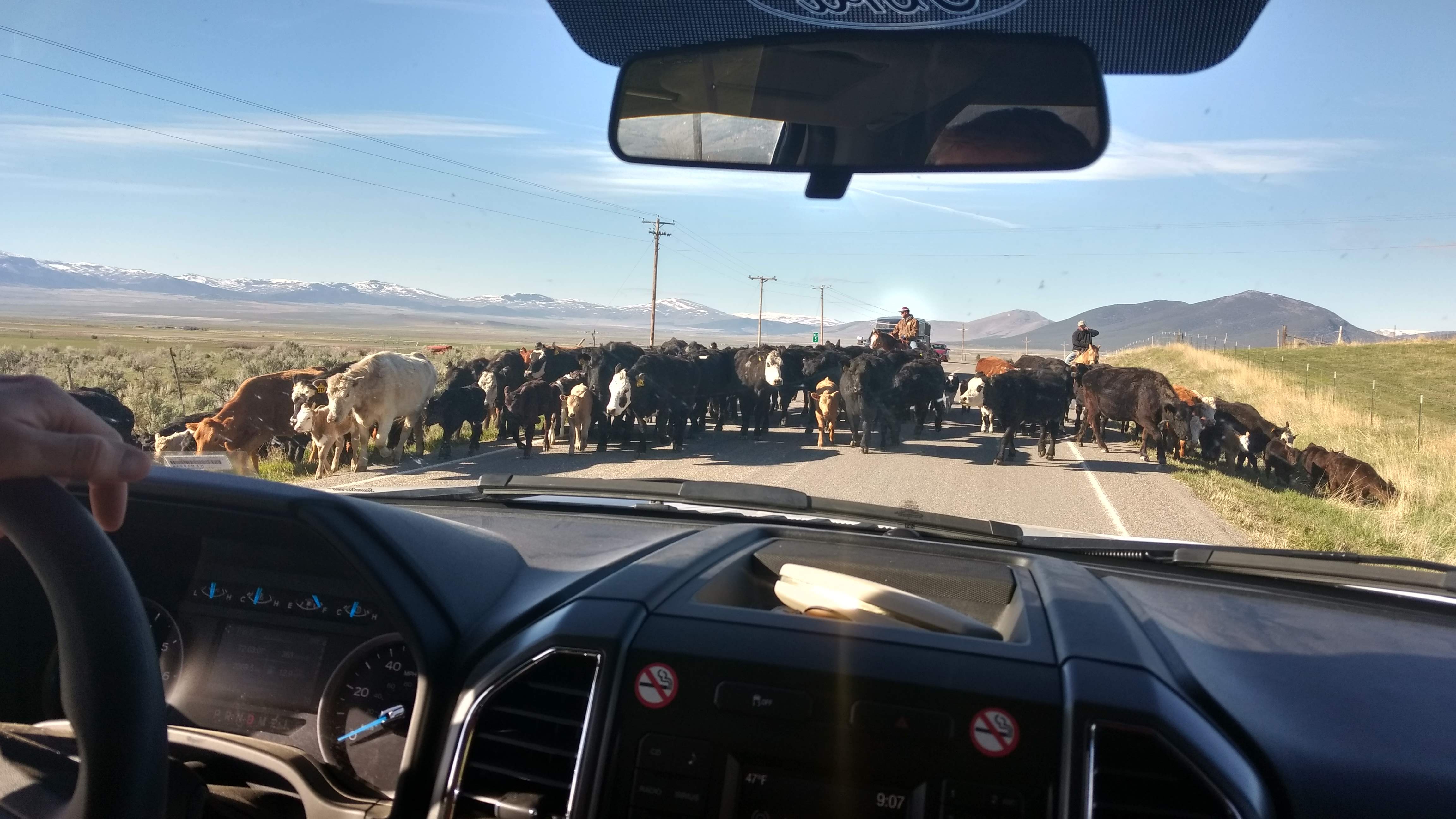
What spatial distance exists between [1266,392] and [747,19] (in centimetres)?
2905

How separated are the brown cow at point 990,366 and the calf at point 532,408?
1263 cm

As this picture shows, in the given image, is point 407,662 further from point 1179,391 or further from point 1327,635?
point 1179,391

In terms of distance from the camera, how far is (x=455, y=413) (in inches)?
675

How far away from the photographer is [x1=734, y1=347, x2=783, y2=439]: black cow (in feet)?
70.1

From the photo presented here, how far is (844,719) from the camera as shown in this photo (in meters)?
2.22

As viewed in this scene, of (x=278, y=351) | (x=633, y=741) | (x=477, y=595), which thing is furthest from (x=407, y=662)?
(x=278, y=351)

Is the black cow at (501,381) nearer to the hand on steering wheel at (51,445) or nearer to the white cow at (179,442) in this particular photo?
the white cow at (179,442)

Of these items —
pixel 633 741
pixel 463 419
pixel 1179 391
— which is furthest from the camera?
pixel 1179 391

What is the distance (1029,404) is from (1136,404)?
7.50 feet

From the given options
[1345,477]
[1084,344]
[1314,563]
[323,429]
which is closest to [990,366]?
[1084,344]

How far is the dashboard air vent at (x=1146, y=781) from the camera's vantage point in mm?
2125

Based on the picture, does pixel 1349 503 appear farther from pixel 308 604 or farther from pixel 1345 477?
pixel 308 604

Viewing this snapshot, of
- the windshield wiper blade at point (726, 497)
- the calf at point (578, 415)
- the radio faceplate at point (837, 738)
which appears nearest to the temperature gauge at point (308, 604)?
the radio faceplate at point (837, 738)

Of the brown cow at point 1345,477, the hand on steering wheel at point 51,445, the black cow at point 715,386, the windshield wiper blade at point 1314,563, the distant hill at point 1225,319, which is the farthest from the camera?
the distant hill at point 1225,319
